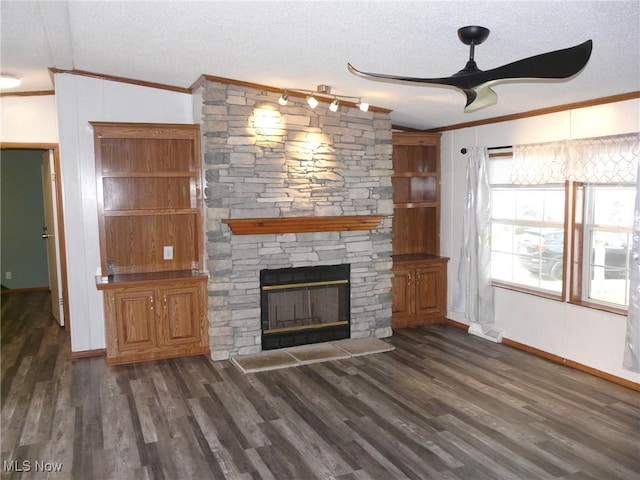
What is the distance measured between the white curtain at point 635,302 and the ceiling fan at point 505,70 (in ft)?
6.22

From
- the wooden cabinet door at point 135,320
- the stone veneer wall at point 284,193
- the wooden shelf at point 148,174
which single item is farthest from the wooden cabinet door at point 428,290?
the wooden cabinet door at point 135,320

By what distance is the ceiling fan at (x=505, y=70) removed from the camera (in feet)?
7.67

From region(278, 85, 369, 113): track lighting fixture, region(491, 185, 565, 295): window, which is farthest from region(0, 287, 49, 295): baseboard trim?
region(491, 185, 565, 295): window

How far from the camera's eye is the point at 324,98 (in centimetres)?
516

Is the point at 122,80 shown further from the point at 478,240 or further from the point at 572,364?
the point at 572,364

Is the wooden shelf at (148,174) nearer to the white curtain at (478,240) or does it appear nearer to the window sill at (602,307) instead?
the white curtain at (478,240)

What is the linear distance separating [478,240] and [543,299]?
3.13 ft

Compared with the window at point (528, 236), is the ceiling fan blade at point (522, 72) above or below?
above

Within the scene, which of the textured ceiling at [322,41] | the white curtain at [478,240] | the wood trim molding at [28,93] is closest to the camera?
the textured ceiling at [322,41]

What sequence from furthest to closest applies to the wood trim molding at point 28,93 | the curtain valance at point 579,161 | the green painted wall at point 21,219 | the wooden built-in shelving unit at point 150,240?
1. the green painted wall at point 21,219
2. the wood trim molding at point 28,93
3. the wooden built-in shelving unit at point 150,240
4. the curtain valance at point 579,161

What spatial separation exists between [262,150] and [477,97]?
2.54 metres

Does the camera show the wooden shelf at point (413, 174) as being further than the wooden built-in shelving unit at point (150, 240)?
Yes

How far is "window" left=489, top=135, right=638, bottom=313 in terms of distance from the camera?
4.39 meters

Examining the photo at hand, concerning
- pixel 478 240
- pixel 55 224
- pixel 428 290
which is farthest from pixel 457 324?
pixel 55 224
